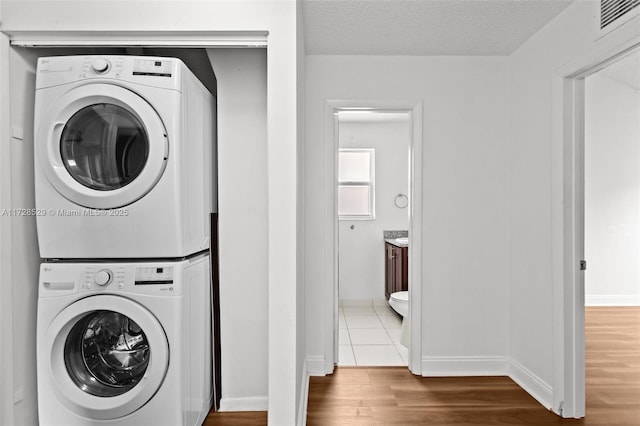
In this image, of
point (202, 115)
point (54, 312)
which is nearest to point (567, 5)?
point (202, 115)

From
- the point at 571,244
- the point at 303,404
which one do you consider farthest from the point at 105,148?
the point at 571,244

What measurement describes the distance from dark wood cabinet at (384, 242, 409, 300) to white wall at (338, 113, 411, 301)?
0.22 meters

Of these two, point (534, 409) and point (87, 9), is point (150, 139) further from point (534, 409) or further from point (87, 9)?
point (534, 409)

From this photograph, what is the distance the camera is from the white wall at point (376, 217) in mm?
5254

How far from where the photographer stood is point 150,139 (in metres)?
1.84

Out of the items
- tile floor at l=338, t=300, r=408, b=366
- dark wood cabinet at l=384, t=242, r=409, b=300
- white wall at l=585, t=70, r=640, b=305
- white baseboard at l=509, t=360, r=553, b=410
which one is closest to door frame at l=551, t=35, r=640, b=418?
white baseboard at l=509, t=360, r=553, b=410

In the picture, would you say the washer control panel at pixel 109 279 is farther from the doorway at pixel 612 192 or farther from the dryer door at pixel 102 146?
the doorway at pixel 612 192

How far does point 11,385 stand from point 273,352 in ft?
Answer: 3.97

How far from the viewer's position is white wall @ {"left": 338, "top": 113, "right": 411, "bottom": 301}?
5.25 m

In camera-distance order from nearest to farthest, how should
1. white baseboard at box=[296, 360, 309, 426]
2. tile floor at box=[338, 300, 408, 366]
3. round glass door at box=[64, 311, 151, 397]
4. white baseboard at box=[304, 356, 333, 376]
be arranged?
round glass door at box=[64, 311, 151, 397] → white baseboard at box=[296, 360, 309, 426] → white baseboard at box=[304, 356, 333, 376] → tile floor at box=[338, 300, 408, 366]

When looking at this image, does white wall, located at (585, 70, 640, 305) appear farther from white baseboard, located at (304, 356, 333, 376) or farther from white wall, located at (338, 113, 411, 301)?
white baseboard, located at (304, 356, 333, 376)

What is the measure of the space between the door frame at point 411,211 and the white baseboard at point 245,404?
760 millimetres

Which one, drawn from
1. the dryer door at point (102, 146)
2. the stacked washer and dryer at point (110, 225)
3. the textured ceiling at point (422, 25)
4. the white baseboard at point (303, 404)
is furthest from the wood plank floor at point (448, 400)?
the textured ceiling at point (422, 25)

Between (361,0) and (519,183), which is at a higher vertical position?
(361,0)
